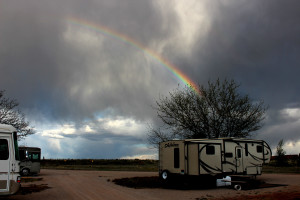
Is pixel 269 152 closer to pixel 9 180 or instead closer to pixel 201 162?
pixel 201 162

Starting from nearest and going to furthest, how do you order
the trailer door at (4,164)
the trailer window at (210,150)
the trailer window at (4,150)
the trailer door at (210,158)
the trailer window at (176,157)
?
the trailer door at (4,164), the trailer window at (4,150), the trailer door at (210,158), the trailer window at (210,150), the trailer window at (176,157)

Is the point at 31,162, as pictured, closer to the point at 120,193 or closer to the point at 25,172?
the point at 25,172

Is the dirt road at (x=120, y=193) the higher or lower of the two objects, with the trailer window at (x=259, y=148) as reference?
lower

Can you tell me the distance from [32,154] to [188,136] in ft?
56.4

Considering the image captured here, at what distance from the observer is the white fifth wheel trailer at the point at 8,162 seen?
11.2m

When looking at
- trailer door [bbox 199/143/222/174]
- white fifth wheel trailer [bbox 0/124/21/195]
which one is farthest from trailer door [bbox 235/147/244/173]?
white fifth wheel trailer [bbox 0/124/21/195]

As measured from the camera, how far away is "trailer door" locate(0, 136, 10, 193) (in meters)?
11.2

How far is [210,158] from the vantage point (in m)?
19.3

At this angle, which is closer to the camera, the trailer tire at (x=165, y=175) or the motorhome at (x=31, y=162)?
the trailer tire at (x=165, y=175)

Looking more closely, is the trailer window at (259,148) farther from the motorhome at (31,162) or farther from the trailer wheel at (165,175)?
the motorhome at (31,162)

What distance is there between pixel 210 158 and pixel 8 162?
42.7 feet

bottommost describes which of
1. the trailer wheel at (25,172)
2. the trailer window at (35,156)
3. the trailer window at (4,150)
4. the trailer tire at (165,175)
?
the trailer wheel at (25,172)

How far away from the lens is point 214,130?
28.2 metres

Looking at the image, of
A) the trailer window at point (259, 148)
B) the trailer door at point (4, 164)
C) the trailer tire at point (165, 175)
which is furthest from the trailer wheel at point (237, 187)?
the trailer door at point (4, 164)
